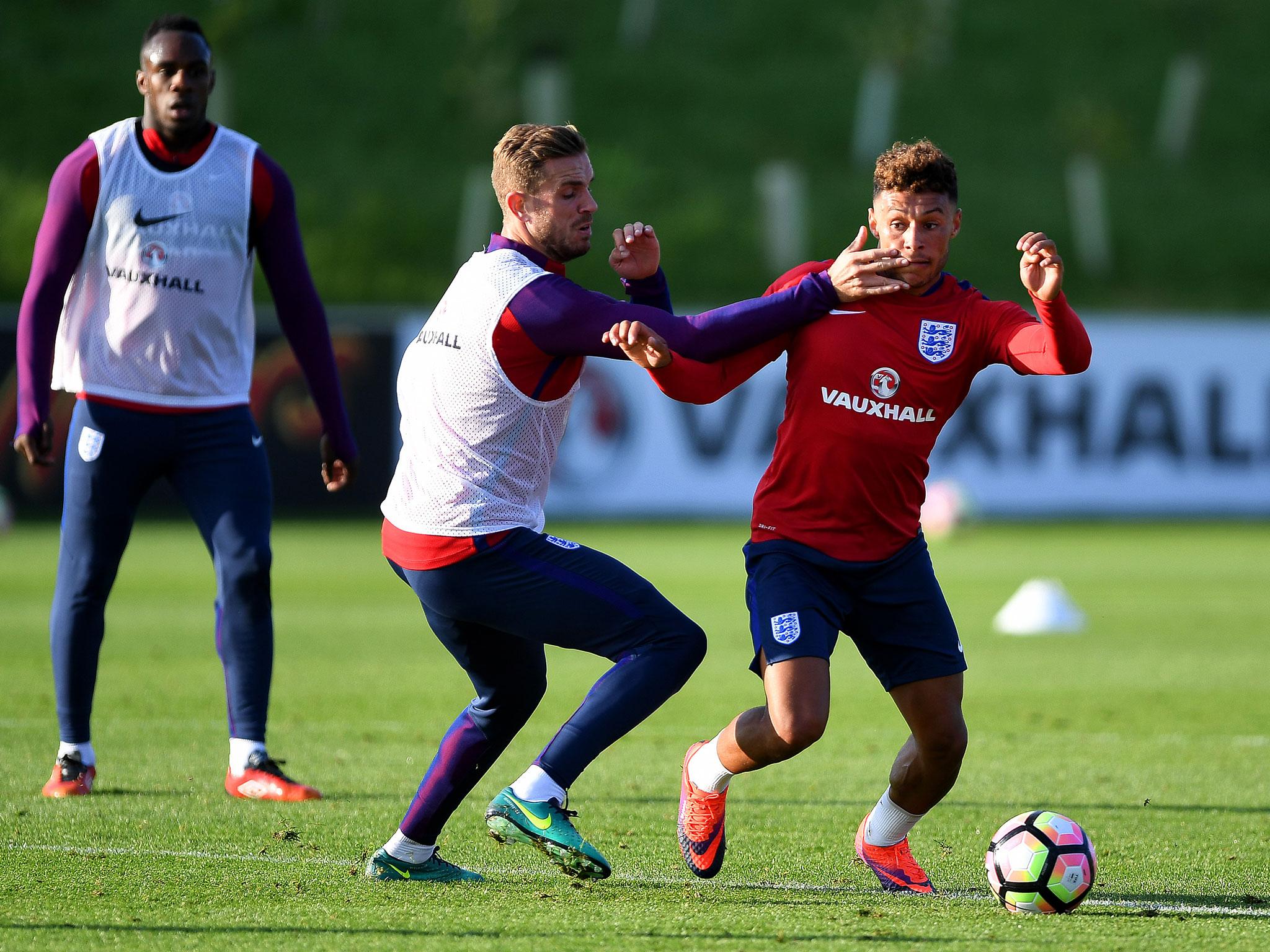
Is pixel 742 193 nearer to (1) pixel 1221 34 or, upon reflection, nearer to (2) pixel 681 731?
(1) pixel 1221 34

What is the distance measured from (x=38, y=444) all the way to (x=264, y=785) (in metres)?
1.44

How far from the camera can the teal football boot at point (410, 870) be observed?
4938 millimetres

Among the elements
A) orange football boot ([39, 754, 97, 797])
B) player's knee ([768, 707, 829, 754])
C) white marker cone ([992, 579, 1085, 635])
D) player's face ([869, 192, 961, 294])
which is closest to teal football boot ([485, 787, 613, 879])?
player's knee ([768, 707, 829, 754])

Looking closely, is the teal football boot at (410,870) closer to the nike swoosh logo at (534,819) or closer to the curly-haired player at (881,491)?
the nike swoosh logo at (534,819)

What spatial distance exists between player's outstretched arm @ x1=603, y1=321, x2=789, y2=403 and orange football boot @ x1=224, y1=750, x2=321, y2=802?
7.28 feet

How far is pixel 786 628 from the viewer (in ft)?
16.1

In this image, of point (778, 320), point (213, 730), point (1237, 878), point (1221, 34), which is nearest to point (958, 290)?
point (778, 320)

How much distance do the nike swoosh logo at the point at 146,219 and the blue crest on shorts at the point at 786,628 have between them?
9.15ft

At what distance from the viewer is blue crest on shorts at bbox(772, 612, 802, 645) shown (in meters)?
4.91

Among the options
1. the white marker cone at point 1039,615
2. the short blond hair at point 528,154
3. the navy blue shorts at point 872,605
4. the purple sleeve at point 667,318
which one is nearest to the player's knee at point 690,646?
the navy blue shorts at point 872,605

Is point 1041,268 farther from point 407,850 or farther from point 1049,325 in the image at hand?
point 407,850

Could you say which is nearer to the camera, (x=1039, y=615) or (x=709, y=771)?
(x=709, y=771)

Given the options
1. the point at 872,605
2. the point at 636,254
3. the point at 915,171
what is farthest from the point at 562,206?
the point at 872,605

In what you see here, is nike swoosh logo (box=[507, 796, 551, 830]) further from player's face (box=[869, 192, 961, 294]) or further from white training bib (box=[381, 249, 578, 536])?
player's face (box=[869, 192, 961, 294])
